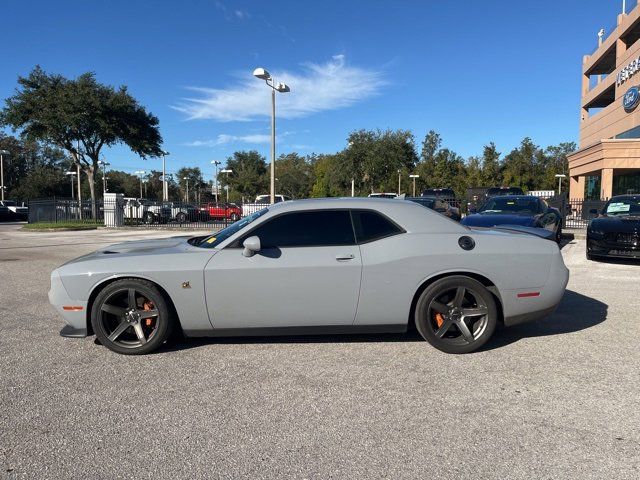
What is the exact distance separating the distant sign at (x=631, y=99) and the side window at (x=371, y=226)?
36060 mm

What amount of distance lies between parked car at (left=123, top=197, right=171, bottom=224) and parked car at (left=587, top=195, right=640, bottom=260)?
75.6 ft

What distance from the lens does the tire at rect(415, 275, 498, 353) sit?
428 cm

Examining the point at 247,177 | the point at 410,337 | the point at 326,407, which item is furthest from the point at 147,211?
the point at 247,177

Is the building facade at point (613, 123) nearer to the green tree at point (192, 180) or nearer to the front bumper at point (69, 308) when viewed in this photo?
the front bumper at point (69, 308)

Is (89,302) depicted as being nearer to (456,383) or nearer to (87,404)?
(87,404)

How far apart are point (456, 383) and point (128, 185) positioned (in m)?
105

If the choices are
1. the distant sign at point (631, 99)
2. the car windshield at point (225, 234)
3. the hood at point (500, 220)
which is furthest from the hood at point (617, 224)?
the distant sign at point (631, 99)

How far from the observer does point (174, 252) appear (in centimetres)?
444

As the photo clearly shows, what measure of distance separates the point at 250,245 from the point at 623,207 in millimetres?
9934

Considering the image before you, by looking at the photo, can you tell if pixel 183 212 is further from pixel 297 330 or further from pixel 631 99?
pixel 631 99

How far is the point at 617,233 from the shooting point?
30.9 feet

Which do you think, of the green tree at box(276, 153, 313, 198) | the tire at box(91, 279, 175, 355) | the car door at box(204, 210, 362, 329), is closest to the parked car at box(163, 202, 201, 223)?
the tire at box(91, 279, 175, 355)

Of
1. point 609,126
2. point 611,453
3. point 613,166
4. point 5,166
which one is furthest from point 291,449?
point 5,166

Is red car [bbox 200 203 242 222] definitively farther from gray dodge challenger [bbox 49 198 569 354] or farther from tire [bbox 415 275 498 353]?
tire [bbox 415 275 498 353]
